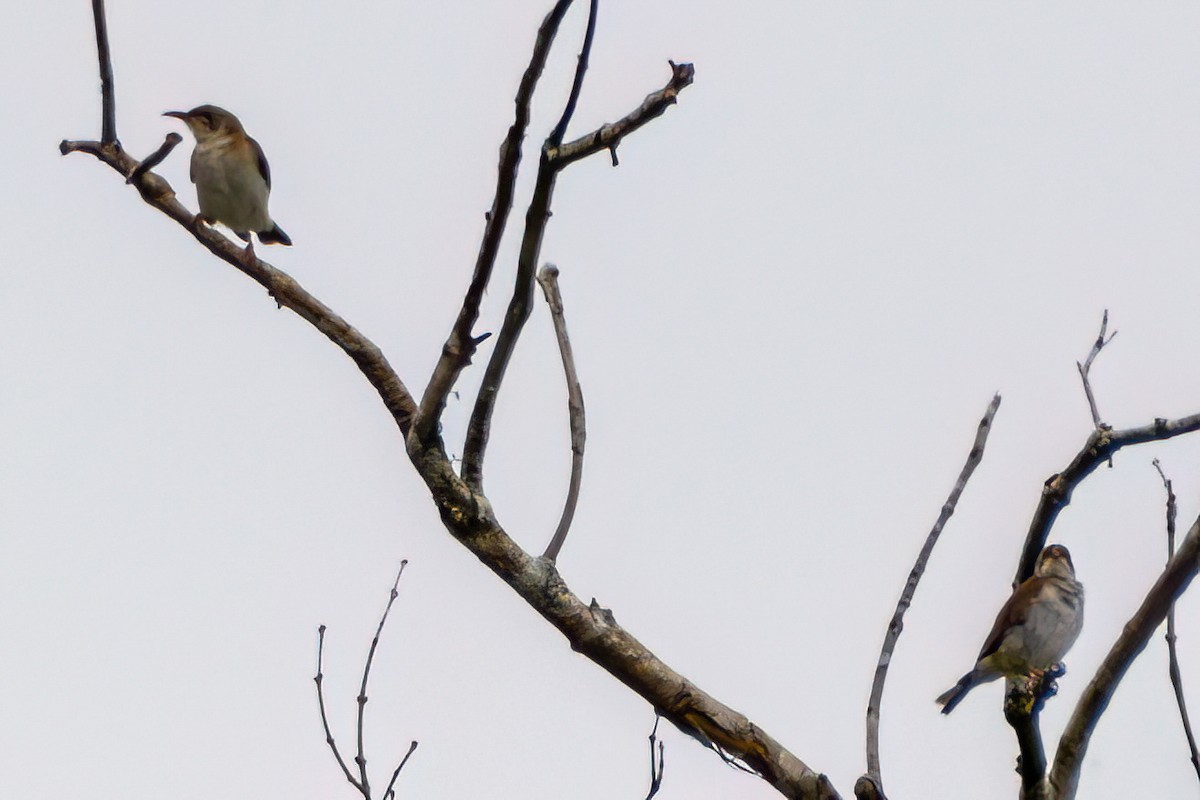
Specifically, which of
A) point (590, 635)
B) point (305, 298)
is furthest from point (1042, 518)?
point (305, 298)

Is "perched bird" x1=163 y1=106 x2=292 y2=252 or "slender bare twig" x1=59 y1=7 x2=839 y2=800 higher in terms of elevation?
"perched bird" x1=163 y1=106 x2=292 y2=252

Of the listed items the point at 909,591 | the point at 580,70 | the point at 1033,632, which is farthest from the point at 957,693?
the point at 580,70

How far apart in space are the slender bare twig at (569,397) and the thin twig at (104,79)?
4.69 ft

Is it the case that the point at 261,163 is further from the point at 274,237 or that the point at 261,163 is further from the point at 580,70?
the point at 580,70

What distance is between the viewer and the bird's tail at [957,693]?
23.1ft

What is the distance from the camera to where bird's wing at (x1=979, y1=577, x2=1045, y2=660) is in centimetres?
614

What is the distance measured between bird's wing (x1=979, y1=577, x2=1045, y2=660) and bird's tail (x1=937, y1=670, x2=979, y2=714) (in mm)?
141

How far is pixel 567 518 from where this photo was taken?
3.86 m

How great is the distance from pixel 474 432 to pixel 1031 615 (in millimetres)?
4059

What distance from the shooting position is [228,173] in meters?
8.69

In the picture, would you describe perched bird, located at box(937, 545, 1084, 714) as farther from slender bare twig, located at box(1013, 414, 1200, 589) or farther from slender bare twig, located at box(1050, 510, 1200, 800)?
slender bare twig, located at box(1050, 510, 1200, 800)

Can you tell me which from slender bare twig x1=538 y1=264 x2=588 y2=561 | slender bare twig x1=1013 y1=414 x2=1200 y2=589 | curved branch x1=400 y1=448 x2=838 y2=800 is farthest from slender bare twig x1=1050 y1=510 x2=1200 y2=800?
slender bare twig x1=538 y1=264 x2=588 y2=561

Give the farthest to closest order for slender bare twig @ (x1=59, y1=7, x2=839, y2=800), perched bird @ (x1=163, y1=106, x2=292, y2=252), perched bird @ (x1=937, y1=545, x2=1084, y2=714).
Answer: perched bird @ (x1=163, y1=106, x2=292, y2=252), perched bird @ (x1=937, y1=545, x2=1084, y2=714), slender bare twig @ (x1=59, y1=7, x2=839, y2=800)

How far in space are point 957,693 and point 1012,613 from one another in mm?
953
